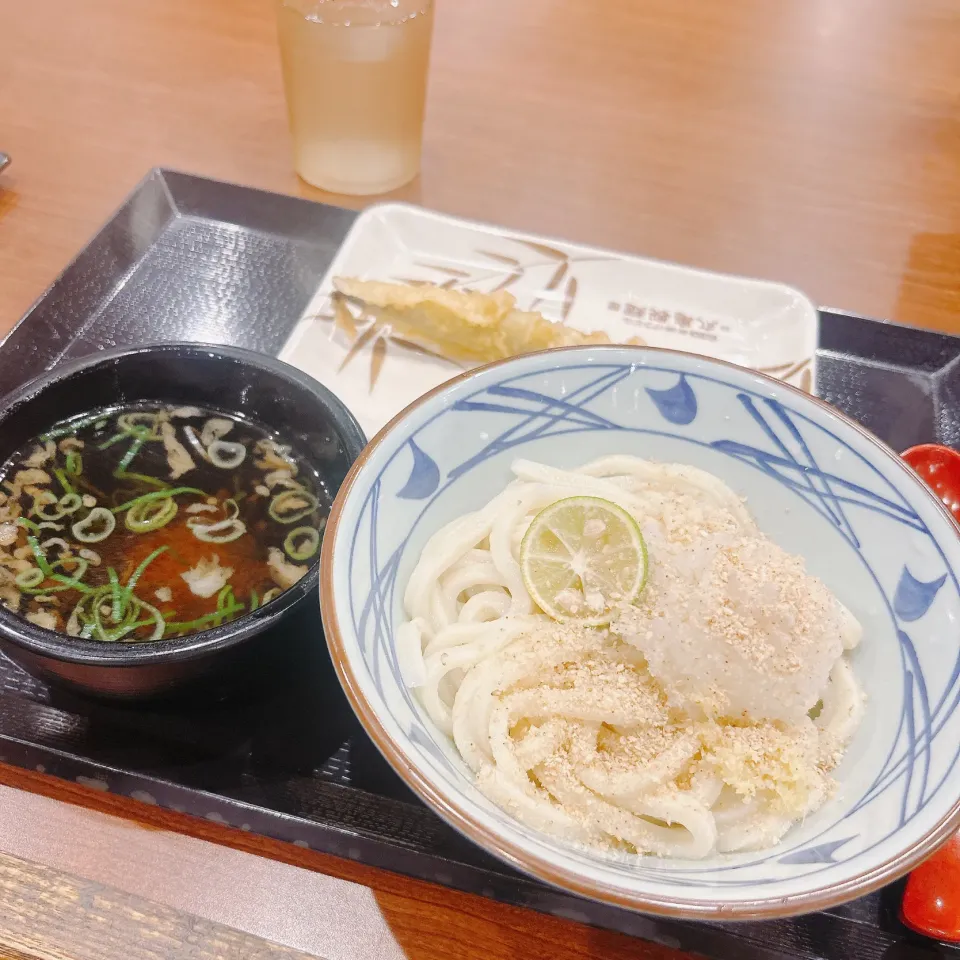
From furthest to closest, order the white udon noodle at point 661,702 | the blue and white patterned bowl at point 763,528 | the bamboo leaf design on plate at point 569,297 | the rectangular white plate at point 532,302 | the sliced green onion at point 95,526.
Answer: the bamboo leaf design on plate at point 569,297 → the rectangular white plate at point 532,302 → the sliced green onion at point 95,526 → the white udon noodle at point 661,702 → the blue and white patterned bowl at point 763,528

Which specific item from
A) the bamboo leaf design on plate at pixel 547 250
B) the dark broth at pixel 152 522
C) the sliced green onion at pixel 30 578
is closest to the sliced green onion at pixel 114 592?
the dark broth at pixel 152 522

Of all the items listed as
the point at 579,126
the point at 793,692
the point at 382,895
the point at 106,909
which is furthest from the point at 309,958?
the point at 579,126

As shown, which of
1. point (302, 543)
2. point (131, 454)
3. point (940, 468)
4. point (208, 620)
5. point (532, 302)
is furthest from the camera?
→ point (532, 302)

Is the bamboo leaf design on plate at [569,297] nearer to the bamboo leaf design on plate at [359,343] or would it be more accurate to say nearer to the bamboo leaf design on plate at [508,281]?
the bamboo leaf design on plate at [508,281]

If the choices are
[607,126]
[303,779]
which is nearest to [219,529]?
[303,779]

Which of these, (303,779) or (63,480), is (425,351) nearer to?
(63,480)

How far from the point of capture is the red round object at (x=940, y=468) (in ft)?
5.49

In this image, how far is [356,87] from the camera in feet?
7.45

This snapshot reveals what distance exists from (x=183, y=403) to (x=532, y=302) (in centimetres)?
97

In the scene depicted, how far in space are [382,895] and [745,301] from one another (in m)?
1.67

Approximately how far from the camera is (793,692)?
1.11 meters

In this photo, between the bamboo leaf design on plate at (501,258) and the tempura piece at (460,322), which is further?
the bamboo leaf design on plate at (501,258)

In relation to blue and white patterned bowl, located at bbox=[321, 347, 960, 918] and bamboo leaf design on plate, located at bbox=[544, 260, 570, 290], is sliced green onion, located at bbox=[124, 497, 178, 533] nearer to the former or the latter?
blue and white patterned bowl, located at bbox=[321, 347, 960, 918]

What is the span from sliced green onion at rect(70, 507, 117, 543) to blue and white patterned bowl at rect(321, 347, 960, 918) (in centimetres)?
61
